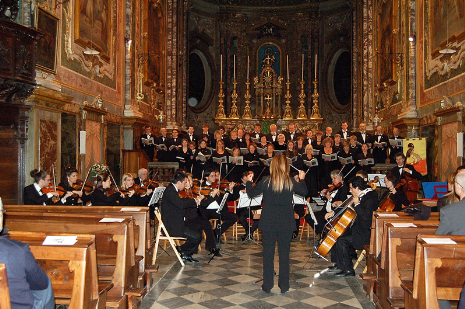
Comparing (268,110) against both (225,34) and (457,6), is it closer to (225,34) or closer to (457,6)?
(225,34)

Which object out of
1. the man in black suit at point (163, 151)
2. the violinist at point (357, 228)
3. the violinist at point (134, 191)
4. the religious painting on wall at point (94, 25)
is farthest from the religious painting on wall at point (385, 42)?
the violinist at point (134, 191)

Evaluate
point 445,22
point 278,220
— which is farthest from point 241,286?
point 445,22

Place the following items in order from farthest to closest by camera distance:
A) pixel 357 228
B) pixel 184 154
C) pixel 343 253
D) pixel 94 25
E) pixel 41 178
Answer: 1. pixel 184 154
2. pixel 94 25
3. pixel 41 178
4. pixel 343 253
5. pixel 357 228

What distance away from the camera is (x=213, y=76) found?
20656mm

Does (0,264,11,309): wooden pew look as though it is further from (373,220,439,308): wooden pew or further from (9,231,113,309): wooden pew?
(373,220,439,308): wooden pew

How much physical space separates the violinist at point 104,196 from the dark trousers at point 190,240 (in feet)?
4.07

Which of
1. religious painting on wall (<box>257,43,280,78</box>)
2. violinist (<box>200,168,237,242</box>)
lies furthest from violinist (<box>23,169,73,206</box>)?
religious painting on wall (<box>257,43,280,78</box>)

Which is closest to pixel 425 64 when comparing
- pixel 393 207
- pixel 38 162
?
pixel 393 207

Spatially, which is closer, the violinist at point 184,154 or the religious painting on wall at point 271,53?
the violinist at point 184,154

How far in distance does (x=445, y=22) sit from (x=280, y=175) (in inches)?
288

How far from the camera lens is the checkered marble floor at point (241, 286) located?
16.6 ft

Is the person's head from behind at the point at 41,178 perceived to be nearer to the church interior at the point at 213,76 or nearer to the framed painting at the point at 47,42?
the church interior at the point at 213,76

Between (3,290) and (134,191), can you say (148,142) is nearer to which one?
(134,191)

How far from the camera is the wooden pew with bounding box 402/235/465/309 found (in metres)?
3.16
